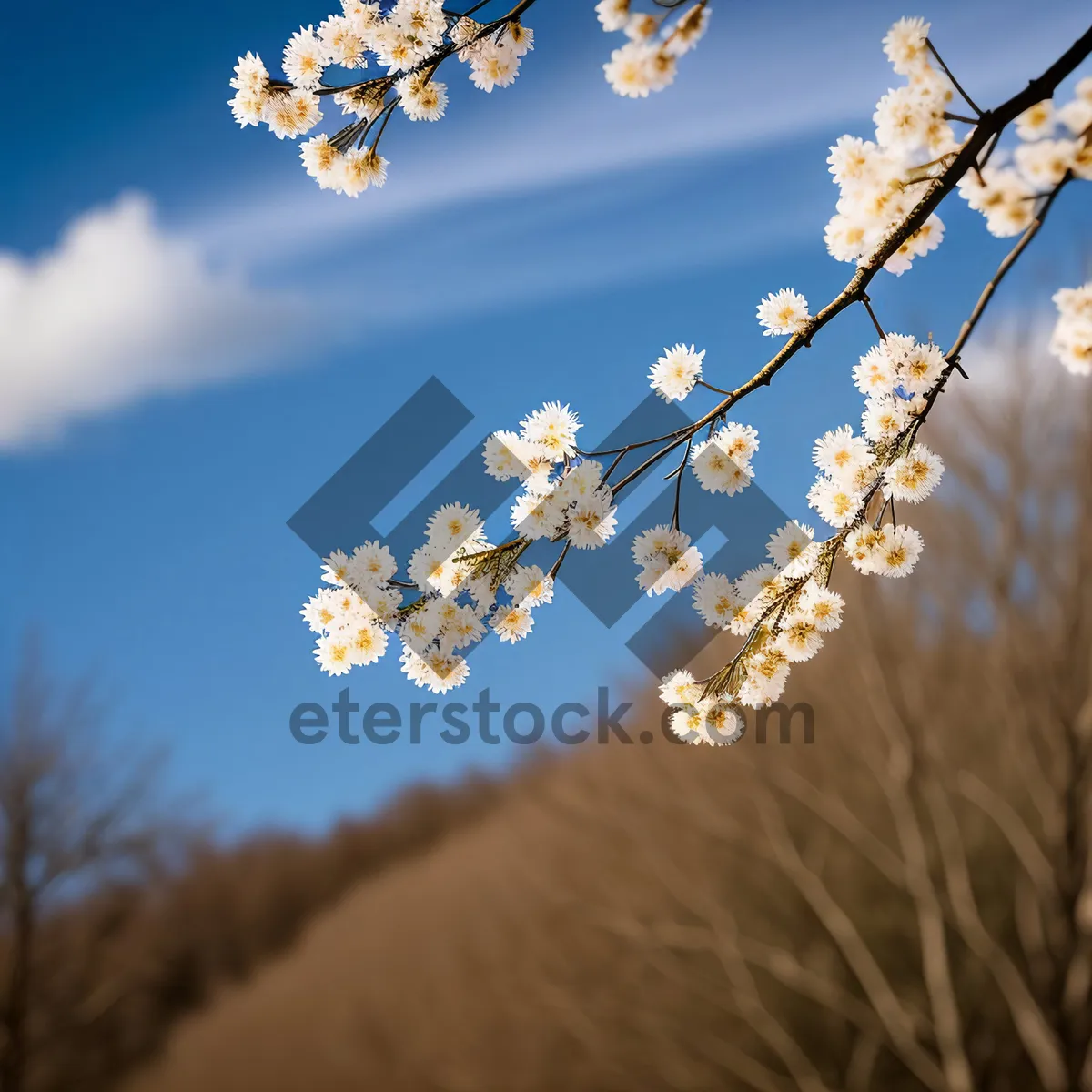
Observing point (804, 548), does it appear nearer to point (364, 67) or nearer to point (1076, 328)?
point (1076, 328)

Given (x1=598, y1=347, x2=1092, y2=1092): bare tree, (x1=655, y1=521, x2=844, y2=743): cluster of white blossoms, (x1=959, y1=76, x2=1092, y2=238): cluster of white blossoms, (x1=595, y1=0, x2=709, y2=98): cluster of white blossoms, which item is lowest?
(x1=598, y1=347, x2=1092, y2=1092): bare tree

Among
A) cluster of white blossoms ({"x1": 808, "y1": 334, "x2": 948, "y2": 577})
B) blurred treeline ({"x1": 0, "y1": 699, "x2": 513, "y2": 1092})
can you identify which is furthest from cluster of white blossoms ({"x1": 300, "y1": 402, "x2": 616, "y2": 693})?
blurred treeline ({"x1": 0, "y1": 699, "x2": 513, "y2": 1092})

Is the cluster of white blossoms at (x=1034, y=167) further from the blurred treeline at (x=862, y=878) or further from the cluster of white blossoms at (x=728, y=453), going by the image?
the blurred treeline at (x=862, y=878)

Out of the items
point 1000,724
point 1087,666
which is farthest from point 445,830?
point 1087,666

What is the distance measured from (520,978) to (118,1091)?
4341mm

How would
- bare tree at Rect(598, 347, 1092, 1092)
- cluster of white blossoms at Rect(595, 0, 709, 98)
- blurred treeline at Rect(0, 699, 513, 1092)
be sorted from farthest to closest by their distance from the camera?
blurred treeline at Rect(0, 699, 513, 1092)
bare tree at Rect(598, 347, 1092, 1092)
cluster of white blossoms at Rect(595, 0, 709, 98)

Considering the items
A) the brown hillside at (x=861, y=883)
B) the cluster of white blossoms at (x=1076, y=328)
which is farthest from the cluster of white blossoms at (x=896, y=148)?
the brown hillside at (x=861, y=883)

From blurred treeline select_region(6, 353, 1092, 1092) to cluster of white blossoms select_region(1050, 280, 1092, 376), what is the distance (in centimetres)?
367

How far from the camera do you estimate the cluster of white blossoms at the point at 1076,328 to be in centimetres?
144

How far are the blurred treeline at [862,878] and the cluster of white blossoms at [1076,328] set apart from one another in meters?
3.67

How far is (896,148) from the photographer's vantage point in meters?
1.29

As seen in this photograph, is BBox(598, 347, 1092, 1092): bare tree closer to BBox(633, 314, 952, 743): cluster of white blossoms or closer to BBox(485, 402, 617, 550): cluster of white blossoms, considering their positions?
BBox(633, 314, 952, 743): cluster of white blossoms

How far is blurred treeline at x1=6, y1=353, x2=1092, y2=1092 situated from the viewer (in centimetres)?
460

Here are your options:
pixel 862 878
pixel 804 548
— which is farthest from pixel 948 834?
pixel 804 548
